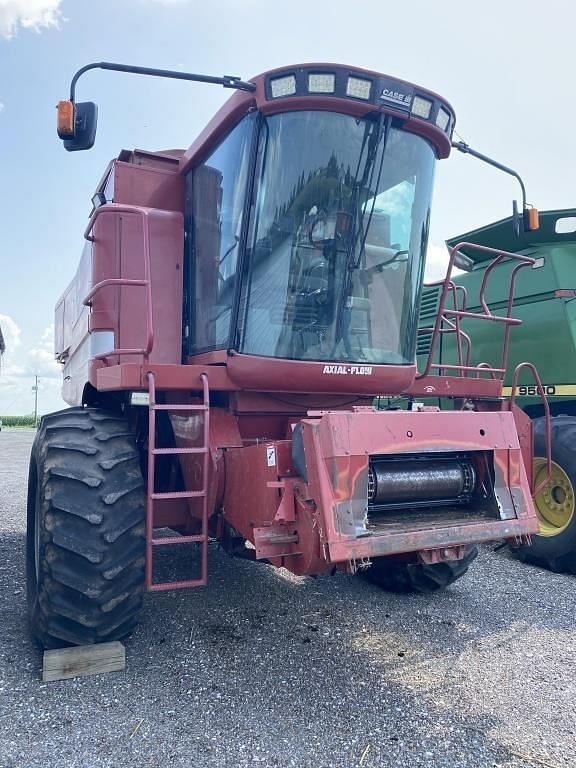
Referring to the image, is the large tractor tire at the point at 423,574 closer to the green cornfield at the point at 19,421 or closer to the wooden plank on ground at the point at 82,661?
the wooden plank on ground at the point at 82,661

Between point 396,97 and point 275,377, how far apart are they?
1.59m

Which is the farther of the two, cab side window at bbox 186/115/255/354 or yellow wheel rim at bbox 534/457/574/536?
yellow wheel rim at bbox 534/457/574/536

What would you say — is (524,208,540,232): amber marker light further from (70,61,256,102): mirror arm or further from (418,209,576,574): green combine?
(70,61,256,102): mirror arm

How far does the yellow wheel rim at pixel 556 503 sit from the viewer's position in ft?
17.2

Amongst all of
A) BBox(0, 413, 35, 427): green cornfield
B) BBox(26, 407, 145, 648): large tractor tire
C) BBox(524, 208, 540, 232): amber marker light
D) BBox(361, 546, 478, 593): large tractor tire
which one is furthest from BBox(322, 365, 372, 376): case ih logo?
BBox(0, 413, 35, 427): green cornfield

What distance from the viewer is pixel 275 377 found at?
3361 millimetres

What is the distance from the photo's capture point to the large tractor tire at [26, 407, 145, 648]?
3004 mm

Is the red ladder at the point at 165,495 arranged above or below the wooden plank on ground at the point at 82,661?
above

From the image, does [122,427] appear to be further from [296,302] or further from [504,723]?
[504,723]

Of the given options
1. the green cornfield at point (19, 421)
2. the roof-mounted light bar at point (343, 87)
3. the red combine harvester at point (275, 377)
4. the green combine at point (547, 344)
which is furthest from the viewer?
the green cornfield at point (19, 421)

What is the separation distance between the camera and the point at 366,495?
9.19 feet

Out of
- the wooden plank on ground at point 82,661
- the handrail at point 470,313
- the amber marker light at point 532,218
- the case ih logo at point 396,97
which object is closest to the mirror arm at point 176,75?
the case ih logo at point 396,97

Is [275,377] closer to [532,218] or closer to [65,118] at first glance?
[65,118]

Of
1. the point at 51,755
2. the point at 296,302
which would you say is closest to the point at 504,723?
the point at 51,755
